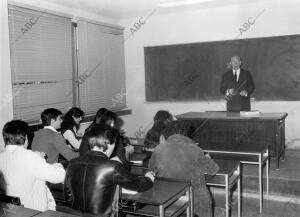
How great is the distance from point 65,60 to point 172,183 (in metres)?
3.87

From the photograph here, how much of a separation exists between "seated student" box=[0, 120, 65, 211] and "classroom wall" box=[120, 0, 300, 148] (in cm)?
471

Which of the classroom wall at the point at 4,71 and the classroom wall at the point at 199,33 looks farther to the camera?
the classroom wall at the point at 199,33

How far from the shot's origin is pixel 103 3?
19.1 ft

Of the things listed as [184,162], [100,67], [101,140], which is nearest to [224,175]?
[184,162]


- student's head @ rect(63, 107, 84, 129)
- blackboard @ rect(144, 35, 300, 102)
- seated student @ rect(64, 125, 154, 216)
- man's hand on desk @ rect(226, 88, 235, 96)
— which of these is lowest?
seated student @ rect(64, 125, 154, 216)

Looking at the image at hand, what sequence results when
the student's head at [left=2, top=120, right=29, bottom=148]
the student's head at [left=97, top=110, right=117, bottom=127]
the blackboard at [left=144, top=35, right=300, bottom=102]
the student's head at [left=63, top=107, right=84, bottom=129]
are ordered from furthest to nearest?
the blackboard at [left=144, top=35, right=300, bottom=102] → the student's head at [left=63, top=107, right=84, bottom=129] → the student's head at [left=97, top=110, right=117, bottom=127] → the student's head at [left=2, top=120, right=29, bottom=148]

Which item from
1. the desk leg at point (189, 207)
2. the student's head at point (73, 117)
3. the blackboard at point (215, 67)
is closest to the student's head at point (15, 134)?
the desk leg at point (189, 207)

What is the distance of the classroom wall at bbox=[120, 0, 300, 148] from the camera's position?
5.96m

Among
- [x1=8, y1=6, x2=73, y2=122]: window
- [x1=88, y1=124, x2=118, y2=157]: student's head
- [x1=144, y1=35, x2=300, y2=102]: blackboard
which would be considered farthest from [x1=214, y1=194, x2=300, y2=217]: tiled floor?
[x1=8, y1=6, x2=73, y2=122]: window

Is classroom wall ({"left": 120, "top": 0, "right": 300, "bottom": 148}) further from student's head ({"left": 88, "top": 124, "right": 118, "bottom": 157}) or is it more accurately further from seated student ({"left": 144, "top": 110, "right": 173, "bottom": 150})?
student's head ({"left": 88, "top": 124, "right": 118, "bottom": 157})

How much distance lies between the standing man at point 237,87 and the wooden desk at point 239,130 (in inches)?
27.7

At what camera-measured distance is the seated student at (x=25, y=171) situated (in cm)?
221

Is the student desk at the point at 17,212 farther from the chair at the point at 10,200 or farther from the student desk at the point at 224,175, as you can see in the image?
the student desk at the point at 224,175

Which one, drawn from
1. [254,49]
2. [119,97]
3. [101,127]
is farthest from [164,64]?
[101,127]
